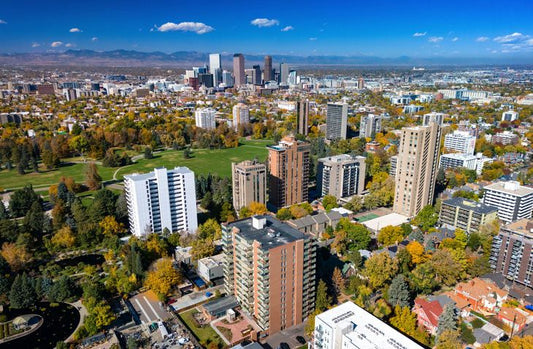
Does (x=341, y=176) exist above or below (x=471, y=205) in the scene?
above

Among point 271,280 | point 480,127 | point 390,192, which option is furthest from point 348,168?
point 480,127

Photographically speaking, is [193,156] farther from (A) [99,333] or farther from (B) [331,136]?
(A) [99,333]

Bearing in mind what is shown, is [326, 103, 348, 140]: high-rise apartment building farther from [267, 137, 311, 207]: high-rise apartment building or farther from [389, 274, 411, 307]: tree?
[389, 274, 411, 307]: tree

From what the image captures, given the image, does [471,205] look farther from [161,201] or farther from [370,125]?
[370,125]

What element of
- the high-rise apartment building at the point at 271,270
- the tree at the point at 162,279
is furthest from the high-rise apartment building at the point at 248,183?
the high-rise apartment building at the point at 271,270

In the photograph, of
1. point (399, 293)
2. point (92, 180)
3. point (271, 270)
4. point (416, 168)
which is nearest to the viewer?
point (271, 270)

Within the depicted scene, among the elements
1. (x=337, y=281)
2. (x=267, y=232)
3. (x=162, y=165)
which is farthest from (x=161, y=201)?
(x=162, y=165)

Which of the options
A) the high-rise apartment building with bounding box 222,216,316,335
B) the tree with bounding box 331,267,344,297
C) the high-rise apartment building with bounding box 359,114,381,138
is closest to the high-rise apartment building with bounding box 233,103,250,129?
the high-rise apartment building with bounding box 359,114,381,138

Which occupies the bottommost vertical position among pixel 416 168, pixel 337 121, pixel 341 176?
pixel 341 176
